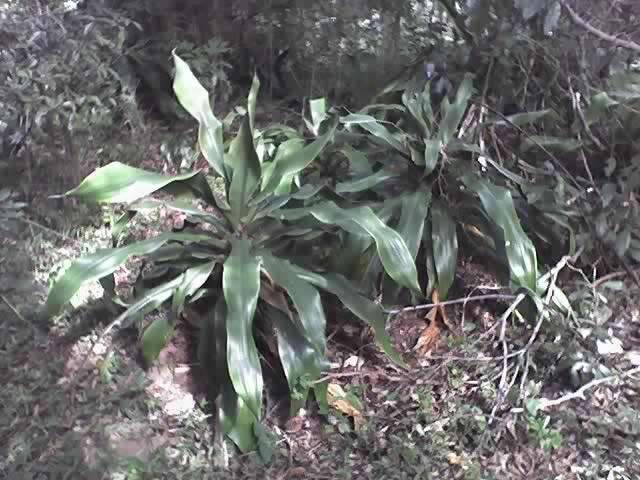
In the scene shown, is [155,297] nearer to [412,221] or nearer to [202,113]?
[202,113]

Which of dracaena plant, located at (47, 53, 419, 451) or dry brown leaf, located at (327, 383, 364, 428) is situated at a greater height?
dracaena plant, located at (47, 53, 419, 451)

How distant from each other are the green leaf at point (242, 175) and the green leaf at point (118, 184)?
197mm

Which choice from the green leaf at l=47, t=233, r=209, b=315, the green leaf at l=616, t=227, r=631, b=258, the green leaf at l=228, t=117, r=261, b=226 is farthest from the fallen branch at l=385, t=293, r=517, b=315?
the green leaf at l=47, t=233, r=209, b=315

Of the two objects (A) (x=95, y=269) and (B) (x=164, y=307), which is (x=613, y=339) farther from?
(A) (x=95, y=269)

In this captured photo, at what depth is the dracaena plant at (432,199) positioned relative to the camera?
2645 millimetres

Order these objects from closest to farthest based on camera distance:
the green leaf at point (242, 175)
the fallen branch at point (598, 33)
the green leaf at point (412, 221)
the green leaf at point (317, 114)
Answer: the green leaf at point (242, 175) → the fallen branch at point (598, 33) → the green leaf at point (412, 221) → the green leaf at point (317, 114)

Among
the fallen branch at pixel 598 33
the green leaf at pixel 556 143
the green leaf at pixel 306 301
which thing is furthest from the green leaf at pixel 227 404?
the fallen branch at pixel 598 33

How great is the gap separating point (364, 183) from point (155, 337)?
1098 mm

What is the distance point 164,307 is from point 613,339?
188cm

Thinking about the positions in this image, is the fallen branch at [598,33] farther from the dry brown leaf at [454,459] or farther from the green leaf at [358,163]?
the dry brown leaf at [454,459]

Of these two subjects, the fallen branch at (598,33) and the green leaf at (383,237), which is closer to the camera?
the green leaf at (383,237)

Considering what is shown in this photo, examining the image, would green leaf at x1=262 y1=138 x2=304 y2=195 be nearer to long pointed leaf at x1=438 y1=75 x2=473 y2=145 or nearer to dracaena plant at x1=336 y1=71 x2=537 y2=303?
dracaena plant at x1=336 y1=71 x2=537 y2=303

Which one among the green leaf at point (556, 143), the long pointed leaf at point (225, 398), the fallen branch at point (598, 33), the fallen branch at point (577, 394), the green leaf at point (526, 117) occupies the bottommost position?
the fallen branch at point (577, 394)

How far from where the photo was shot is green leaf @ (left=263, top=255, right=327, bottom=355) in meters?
2.29
